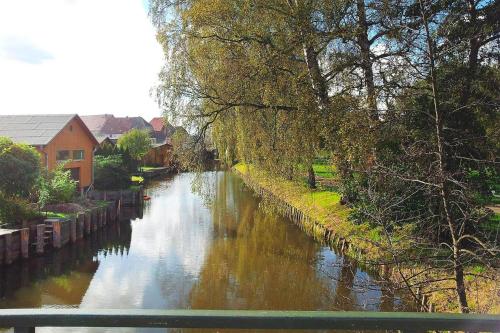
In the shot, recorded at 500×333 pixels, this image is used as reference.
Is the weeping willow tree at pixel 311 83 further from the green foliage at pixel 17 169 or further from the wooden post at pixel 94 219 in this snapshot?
the wooden post at pixel 94 219

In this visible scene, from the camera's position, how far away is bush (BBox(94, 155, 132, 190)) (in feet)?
109

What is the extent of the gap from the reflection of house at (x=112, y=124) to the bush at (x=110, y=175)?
140 feet

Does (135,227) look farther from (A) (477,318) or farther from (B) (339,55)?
(A) (477,318)

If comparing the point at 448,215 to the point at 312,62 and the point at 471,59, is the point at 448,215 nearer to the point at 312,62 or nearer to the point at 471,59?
the point at 471,59

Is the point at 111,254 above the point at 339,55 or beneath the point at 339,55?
beneath

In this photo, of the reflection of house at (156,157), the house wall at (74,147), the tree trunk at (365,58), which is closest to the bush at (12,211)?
the house wall at (74,147)

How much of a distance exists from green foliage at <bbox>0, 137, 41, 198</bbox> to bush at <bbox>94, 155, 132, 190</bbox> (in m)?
11.9

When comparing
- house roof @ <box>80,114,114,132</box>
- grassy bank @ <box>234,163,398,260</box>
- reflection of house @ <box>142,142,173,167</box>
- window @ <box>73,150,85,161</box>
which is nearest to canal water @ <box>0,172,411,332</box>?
grassy bank @ <box>234,163,398,260</box>

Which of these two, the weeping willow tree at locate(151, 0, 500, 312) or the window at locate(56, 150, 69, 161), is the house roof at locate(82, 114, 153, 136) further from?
the weeping willow tree at locate(151, 0, 500, 312)

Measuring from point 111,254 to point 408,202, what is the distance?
12906 millimetres

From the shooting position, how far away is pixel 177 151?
60.2ft

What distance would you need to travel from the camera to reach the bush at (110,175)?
33.3m

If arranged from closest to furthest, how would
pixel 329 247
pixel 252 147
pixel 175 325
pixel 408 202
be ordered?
pixel 175 325
pixel 408 202
pixel 252 147
pixel 329 247

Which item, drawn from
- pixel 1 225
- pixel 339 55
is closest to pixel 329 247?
pixel 339 55
